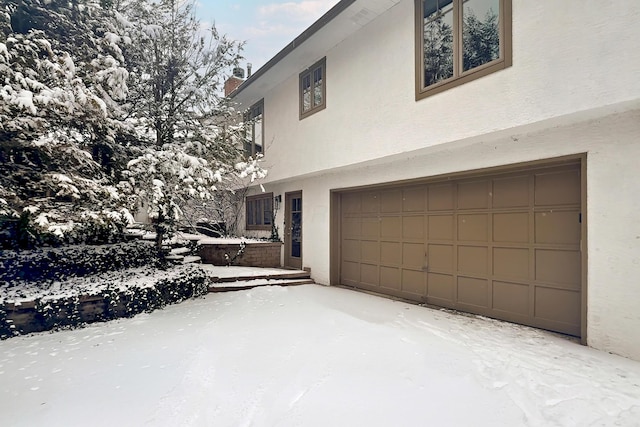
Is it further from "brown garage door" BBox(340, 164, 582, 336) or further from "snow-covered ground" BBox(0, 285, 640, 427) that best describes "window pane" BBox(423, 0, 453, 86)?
"snow-covered ground" BBox(0, 285, 640, 427)

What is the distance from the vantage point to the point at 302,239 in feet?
29.9

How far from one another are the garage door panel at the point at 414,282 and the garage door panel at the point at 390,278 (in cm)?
13

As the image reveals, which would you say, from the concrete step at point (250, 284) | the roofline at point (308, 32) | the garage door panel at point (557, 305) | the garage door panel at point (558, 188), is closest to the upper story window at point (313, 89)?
the roofline at point (308, 32)

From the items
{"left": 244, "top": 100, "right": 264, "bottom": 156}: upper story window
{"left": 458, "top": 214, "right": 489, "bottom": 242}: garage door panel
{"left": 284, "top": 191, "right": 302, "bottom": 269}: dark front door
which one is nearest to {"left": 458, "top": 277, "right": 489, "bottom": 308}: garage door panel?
{"left": 458, "top": 214, "right": 489, "bottom": 242}: garage door panel

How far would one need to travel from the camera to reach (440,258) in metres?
6.00

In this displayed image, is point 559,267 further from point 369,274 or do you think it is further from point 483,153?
point 369,274

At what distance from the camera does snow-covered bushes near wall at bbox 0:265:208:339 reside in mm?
4727

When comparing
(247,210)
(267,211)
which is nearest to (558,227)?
(267,211)

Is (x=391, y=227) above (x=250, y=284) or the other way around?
above

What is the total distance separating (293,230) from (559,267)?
653 centimetres

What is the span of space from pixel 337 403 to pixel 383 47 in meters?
5.63

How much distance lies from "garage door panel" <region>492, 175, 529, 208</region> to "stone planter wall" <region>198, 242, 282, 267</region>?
20.6ft

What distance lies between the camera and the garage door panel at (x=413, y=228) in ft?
20.9

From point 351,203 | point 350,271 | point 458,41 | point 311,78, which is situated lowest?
point 350,271
